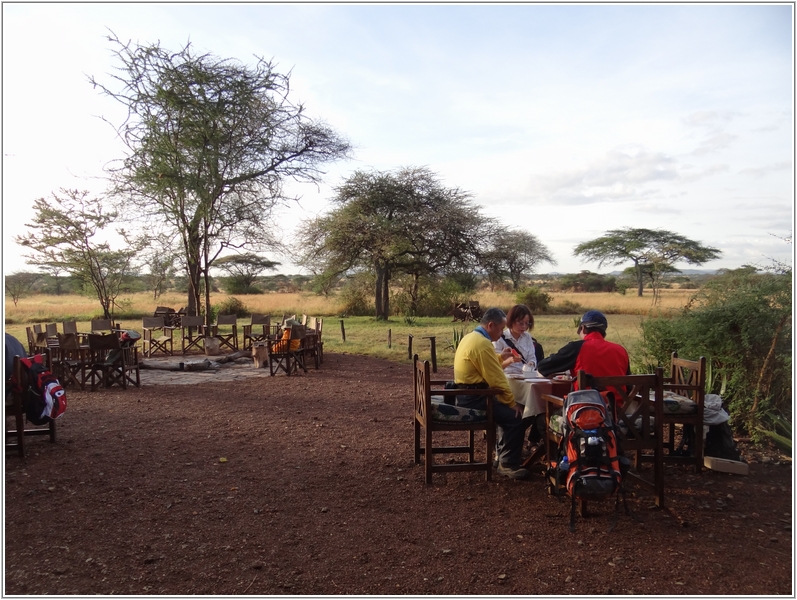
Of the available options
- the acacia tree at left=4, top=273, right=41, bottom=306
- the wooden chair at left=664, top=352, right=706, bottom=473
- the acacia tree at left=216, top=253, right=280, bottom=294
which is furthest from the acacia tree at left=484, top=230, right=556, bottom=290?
the wooden chair at left=664, top=352, right=706, bottom=473

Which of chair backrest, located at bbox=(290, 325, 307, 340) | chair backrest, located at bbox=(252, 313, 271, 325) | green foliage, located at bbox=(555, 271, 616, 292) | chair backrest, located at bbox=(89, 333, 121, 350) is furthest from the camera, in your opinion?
green foliage, located at bbox=(555, 271, 616, 292)

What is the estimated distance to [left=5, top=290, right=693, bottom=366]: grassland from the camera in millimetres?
12789

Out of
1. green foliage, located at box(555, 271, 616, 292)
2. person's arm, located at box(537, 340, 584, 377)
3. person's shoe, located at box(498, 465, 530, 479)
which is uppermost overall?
green foliage, located at box(555, 271, 616, 292)

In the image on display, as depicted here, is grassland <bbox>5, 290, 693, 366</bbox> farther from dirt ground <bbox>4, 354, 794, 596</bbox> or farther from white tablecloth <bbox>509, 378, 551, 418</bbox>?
A: dirt ground <bbox>4, 354, 794, 596</bbox>

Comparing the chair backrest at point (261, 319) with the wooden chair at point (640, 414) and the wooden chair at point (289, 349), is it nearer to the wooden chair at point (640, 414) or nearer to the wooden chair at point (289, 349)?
the wooden chair at point (289, 349)

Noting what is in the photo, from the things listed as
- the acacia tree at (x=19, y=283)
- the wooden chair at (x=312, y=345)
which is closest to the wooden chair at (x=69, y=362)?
the wooden chair at (x=312, y=345)

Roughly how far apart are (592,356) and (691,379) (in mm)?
1180

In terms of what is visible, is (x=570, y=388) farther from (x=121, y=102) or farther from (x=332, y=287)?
(x=332, y=287)

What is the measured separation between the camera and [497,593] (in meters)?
2.84

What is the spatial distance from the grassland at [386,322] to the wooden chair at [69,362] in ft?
17.6

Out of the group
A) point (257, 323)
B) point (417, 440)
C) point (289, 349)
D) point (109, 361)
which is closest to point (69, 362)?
point (109, 361)

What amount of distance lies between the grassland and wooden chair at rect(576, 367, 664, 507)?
3539mm

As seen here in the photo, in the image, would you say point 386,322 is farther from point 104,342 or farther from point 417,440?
point 417,440

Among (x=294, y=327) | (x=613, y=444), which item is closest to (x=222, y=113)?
(x=294, y=327)
